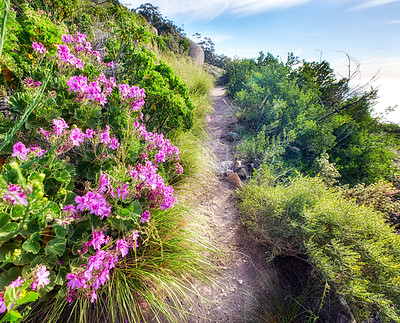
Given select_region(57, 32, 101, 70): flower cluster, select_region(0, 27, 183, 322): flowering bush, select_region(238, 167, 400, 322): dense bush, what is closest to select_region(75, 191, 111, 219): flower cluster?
select_region(0, 27, 183, 322): flowering bush

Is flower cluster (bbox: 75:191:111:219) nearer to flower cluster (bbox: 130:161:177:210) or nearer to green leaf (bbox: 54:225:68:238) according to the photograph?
green leaf (bbox: 54:225:68:238)

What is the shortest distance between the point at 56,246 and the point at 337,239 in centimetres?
240

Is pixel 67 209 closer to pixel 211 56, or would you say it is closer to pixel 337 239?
pixel 337 239

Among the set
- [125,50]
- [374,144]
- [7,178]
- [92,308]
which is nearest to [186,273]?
[92,308]

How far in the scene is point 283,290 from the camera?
218 centimetres

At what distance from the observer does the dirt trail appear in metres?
1.88

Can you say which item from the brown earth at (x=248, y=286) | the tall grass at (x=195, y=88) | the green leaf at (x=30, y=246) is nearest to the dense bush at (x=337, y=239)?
the brown earth at (x=248, y=286)

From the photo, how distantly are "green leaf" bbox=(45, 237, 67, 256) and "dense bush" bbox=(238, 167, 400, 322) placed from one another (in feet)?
6.72

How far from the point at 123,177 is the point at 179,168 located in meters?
1.05

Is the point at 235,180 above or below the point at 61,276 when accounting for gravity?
above

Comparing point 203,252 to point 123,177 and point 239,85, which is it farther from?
point 239,85

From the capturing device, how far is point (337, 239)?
1957 millimetres

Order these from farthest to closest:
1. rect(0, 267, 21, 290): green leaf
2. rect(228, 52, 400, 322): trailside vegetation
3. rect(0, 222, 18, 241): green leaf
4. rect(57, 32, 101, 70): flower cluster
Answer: rect(228, 52, 400, 322): trailside vegetation, rect(57, 32, 101, 70): flower cluster, rect(0, 267, 21, 290): green leaf, rect(0, 222, 18, 241): green leaf

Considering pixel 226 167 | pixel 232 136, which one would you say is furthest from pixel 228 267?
pixel 232 136
